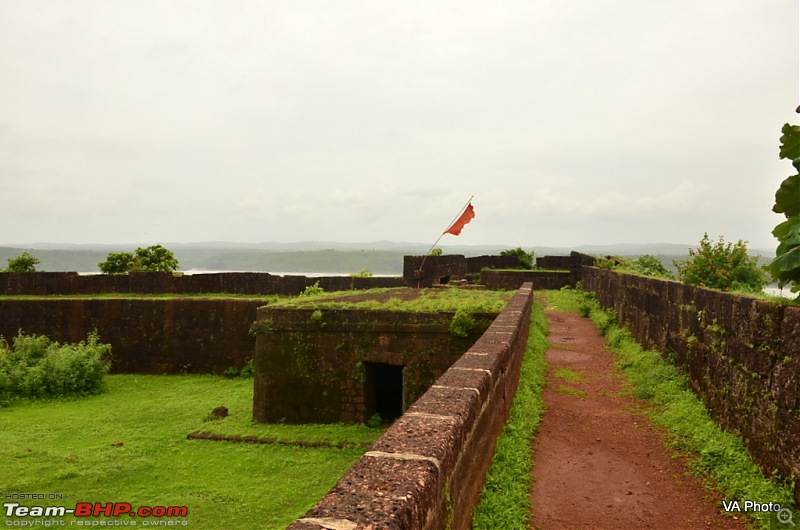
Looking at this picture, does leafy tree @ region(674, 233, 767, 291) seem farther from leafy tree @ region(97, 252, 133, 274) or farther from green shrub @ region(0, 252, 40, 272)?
green shrub @ region(0, 252, 40, 272)

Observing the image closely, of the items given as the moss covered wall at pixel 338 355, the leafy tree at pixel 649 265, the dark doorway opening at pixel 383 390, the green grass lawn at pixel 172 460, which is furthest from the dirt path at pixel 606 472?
the leafy tree at pixel 649 265

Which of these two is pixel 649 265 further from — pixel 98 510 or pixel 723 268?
pixel 98 510

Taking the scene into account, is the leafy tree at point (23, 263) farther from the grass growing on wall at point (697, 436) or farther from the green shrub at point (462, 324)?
the grass growing on wall at point (697, 436)

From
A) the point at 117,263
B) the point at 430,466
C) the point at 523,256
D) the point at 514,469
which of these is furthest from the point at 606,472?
the point at 117,263

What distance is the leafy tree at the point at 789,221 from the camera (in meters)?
3.83

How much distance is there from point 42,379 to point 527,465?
573 inches

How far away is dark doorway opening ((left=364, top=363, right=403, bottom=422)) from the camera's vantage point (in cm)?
1109

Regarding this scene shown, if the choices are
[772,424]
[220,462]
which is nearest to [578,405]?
[772,424]

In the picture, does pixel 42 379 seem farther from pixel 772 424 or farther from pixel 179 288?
pixel 772 424

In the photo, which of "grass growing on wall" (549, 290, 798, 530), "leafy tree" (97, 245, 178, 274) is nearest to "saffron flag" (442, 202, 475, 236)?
"grass growing on wall" (549, 290, 798, 530)

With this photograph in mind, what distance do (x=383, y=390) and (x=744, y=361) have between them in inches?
328

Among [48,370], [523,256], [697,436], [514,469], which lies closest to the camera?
[514,469]

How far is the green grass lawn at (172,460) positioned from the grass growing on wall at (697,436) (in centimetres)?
493

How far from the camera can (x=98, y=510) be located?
308 inches
